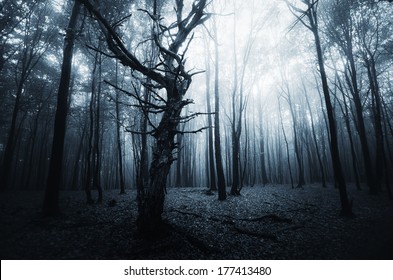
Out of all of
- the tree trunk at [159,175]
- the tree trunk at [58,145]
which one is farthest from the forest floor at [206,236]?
the tree trunk at [58,145]

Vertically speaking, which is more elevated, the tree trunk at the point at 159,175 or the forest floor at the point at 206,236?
the tree trunk at the point at 159,175

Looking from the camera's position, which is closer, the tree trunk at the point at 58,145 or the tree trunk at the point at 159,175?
the tree trunk at the point at 159,175

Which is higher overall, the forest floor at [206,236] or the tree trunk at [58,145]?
the tree trunk at [58,145]

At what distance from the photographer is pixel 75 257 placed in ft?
11.4

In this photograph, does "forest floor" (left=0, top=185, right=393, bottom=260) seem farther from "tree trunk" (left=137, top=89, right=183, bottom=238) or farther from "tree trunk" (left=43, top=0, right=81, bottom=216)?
"tree trunk" (left=43, top=0, right=81, bottom=216)

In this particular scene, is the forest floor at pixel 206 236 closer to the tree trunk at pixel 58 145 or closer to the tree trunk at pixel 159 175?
the tree trunk at pixel 159 175

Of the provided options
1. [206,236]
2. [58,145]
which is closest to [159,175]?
[206,236]

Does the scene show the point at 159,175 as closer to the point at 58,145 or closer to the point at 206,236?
the point at 206,236

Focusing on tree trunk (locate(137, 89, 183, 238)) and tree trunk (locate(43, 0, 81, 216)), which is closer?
tree trunk (locate(137, 89, 183, 238))

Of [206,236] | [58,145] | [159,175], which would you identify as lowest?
[206,236]

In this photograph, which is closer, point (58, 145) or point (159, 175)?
point (159, 175)

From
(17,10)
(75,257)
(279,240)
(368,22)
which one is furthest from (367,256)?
(17,10)

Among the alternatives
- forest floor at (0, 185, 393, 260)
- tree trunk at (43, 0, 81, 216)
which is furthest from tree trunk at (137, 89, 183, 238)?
tree trunk at (43, 0, 81, 216)

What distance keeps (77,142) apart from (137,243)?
92.5 feet
